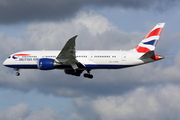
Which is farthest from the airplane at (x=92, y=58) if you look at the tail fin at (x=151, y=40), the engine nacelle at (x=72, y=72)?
the engine nacelle at (x=72, y=72)

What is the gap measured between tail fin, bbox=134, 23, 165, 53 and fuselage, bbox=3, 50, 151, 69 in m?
1.82

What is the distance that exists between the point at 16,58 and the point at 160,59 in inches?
1125

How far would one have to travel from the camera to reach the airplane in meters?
84.1

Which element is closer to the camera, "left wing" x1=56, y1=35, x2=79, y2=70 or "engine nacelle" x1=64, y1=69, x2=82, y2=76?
"left wing" x1=56, y1=35, x2=79, y2=70

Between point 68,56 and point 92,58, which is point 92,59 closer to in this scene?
point 92,58

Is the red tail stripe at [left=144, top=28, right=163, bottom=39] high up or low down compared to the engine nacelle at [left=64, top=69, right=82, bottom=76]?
up

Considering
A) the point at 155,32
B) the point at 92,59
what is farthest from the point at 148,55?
the point at 92,59

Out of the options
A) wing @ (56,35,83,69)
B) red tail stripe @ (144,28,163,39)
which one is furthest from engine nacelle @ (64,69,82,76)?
red tail stripe @ (144,28,163,39)

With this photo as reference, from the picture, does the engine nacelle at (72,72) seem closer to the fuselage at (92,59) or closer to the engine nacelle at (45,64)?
the fuselage at (92,59)

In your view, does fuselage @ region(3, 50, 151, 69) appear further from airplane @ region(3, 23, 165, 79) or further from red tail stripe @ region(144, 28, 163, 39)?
red tail stripe @ region(144, 28, 163, 39)

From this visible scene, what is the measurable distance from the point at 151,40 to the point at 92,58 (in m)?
11.8

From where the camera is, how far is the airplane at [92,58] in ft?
276

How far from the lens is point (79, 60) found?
287 feet

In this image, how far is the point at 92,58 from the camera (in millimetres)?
86375
